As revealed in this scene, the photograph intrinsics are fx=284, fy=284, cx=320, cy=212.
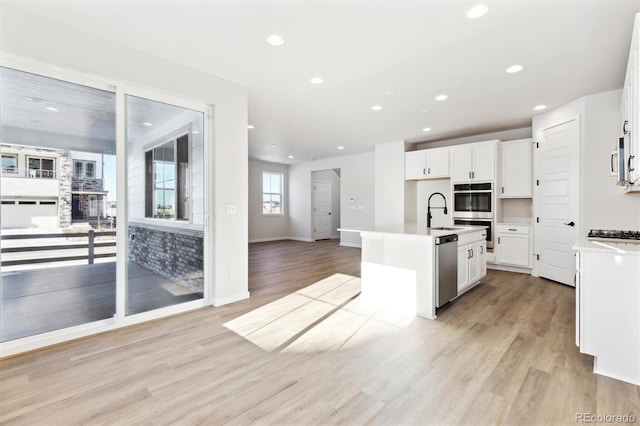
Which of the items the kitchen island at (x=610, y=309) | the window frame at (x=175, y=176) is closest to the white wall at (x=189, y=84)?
the window frame at (x=175, y=176)

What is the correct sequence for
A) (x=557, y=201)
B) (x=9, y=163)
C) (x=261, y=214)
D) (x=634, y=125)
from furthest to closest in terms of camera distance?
(x=261, y=214) → (x=557, y=201) → (x=9, y=163) → (x=634, y=125)

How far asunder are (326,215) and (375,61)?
737 cm

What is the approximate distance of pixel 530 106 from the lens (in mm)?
4297

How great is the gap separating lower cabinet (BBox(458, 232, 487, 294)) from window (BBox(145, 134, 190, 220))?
350 centimetres

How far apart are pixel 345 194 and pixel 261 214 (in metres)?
2.93

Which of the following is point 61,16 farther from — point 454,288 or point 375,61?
point 454,288

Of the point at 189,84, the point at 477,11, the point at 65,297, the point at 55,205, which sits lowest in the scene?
the point at 65,297

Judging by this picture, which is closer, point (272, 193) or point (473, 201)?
point (473, 201)

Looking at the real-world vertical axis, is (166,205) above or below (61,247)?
above

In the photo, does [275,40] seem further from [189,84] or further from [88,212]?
[88,212]

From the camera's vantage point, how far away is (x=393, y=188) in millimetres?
6730

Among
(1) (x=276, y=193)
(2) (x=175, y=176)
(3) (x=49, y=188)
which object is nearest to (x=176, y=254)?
(2) (x=175, y=176)

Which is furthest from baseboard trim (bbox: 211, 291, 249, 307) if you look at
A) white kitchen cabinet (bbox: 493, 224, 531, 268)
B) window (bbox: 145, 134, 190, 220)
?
white kitchen cabinet (bbox: 493, 224, 531, 268)

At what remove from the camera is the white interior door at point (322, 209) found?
9.73 metres
